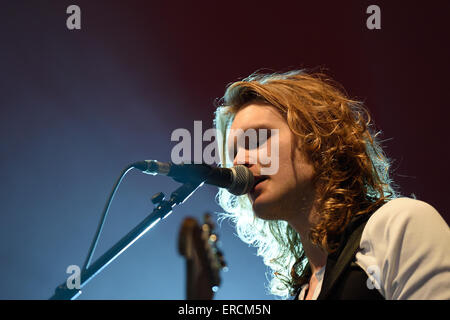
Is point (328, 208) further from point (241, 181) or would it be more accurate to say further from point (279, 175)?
point (241, 181)

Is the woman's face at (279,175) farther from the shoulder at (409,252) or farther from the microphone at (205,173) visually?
the shoulder at (409,252)

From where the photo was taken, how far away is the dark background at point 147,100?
8.59 feet

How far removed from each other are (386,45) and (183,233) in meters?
2.21

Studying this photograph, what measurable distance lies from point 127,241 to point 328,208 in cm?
71

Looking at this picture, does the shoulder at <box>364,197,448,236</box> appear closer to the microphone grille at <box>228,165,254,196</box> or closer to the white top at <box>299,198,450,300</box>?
the white top at <box>299,198,450,300</box>

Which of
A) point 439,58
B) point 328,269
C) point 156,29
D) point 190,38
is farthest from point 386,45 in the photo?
point 328,269


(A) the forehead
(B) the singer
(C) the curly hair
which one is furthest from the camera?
(A) the forehead

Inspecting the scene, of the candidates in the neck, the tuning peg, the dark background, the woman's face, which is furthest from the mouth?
the dark background

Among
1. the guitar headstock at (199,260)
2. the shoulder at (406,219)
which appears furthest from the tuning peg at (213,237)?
the shoulder at (406,219)

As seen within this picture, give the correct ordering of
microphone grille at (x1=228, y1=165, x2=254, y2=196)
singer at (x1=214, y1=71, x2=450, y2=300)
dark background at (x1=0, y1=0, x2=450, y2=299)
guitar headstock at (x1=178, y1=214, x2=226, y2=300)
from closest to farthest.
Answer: guitar headstock at (x1=178, y1=214, x2=226, y2=300), singer at (x1=214, y1=71, x2=450, y2=300), microphone grille at (x1=228, y1=165, x2=254, y2=196), dark background at (x1=0, y1=0, x2=450, y2=299)

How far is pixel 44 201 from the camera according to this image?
2641 mm

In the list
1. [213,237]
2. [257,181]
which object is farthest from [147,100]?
[213,237]

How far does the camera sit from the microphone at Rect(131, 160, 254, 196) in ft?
4.33

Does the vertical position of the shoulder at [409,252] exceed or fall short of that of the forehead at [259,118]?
it falls short
